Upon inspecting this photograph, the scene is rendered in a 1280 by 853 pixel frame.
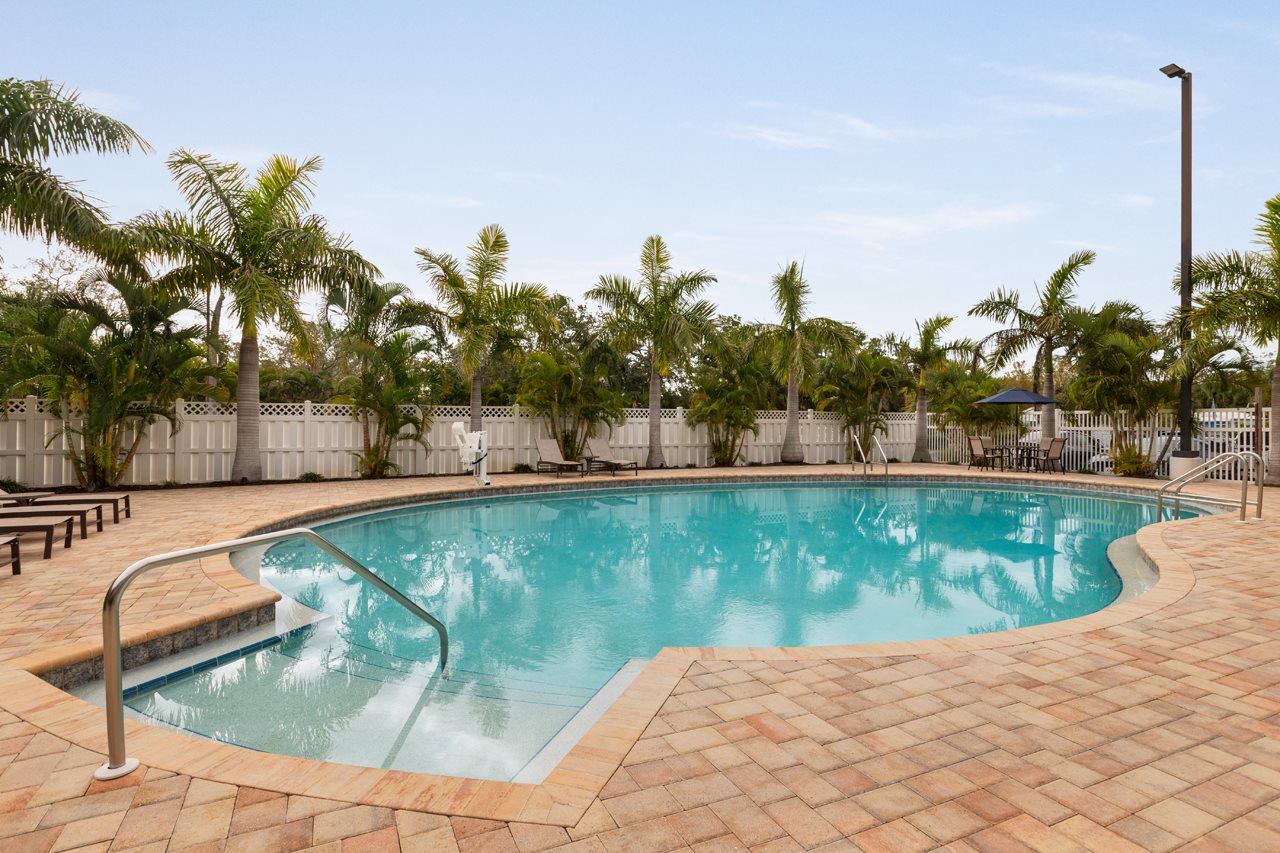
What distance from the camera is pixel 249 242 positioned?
11.6m

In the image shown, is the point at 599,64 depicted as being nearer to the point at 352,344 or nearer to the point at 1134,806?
the point at 352,344

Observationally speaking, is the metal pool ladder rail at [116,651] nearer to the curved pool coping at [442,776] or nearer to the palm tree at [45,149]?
the curved pool coping at [442,776]

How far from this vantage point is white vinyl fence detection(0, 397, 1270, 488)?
35.4 ft

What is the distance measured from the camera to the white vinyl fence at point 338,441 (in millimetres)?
10805

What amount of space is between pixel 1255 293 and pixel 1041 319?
164 inches

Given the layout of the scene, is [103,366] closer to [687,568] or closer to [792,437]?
[687,568]

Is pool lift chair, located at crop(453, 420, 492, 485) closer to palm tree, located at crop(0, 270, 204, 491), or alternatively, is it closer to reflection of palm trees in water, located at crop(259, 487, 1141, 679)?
reflection of palm trees in water, located at crop(259, 487, 1141, 679)

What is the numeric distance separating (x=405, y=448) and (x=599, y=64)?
865cm

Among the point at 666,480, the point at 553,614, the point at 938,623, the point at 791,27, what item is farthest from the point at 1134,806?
the point at 791,27

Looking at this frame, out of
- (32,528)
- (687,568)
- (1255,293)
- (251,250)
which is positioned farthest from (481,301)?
(1255,293)

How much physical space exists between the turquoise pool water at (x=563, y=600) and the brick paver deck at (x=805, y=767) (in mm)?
571

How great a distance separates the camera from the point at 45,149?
8594 millimetres

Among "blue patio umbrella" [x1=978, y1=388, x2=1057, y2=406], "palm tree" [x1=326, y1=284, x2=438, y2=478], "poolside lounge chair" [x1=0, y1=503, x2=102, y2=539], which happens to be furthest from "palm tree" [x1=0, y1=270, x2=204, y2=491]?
"blue patio umbrella" [x1=978, y1=388, x2=1057, y2=406]

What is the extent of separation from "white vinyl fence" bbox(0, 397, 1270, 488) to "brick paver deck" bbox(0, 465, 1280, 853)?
944 centimetres
